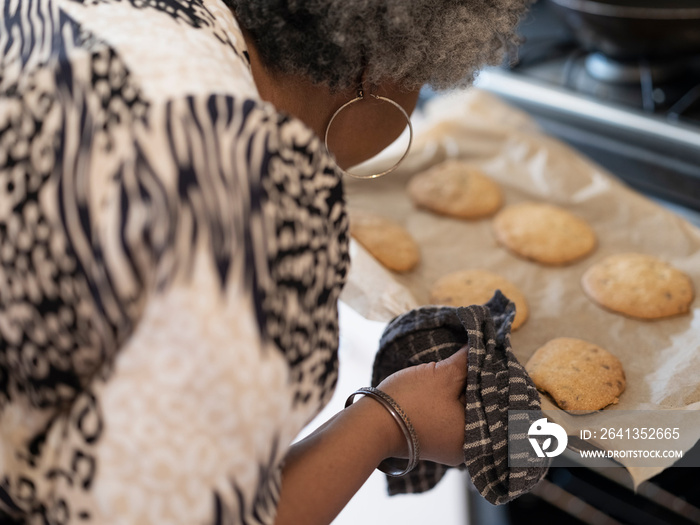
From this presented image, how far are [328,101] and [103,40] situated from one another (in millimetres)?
326

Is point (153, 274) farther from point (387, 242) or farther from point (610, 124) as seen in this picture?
point (610, 124)

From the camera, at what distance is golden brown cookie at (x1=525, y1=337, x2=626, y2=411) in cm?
85

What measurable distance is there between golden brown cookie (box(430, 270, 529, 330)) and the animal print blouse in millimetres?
550

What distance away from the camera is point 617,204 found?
1.26 m

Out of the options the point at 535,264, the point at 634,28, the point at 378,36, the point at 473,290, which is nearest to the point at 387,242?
the point at 473,290

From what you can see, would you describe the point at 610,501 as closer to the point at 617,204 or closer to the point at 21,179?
the point at 617,204

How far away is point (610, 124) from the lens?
1309mm

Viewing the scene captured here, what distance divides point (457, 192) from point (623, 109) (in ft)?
1.24

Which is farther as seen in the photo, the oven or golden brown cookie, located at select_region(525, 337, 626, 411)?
the oven

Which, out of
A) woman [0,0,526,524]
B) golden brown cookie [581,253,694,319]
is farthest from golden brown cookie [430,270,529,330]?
woman [0,0,526,524]

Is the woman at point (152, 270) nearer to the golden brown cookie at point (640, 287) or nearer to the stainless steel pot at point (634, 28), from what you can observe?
the golden brown cookie at point (640, 287)

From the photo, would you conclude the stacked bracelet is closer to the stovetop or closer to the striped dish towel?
the striped dish towel

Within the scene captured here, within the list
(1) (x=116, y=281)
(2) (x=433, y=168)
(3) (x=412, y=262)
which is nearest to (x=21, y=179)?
(1) (x=116, y=281)

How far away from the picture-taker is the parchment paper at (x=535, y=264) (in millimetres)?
934
